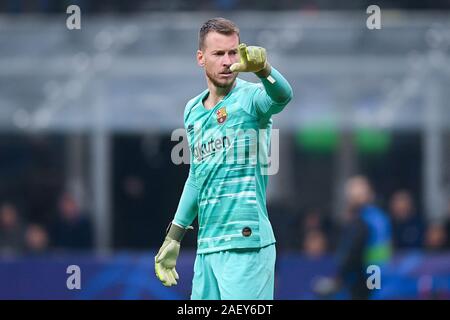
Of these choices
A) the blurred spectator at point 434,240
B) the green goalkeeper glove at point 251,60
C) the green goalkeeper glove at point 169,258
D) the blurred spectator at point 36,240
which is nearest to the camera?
the green goalkeeper glove at point 251,60

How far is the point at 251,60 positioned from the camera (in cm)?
679

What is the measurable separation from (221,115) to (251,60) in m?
0.58

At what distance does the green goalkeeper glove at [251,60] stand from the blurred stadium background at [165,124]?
8313 mm

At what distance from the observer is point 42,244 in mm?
15406

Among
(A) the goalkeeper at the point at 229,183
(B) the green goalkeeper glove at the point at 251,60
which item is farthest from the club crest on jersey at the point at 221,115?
(B) the green goalkeeper glove at the point at 251,60

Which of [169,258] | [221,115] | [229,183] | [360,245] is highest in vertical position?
[221,115]

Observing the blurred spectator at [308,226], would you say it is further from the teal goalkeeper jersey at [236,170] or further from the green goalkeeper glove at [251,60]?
the green goalkeeper glove at [251,60]

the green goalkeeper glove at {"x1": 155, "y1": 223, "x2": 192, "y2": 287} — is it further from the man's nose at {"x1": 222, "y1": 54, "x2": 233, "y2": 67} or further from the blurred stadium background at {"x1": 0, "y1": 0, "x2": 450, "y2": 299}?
the blurred stadium background at {"x1": 0, "y1": 0, "x2": 450, "y2": 299}

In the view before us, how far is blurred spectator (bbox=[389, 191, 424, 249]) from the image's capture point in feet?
49.2

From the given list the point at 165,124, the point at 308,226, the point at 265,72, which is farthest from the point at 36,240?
the point at 265,72

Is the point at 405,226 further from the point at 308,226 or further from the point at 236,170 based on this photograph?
the point at 236,170

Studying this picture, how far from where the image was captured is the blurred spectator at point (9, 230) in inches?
613

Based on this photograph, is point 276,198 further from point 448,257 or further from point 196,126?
point 196,126
